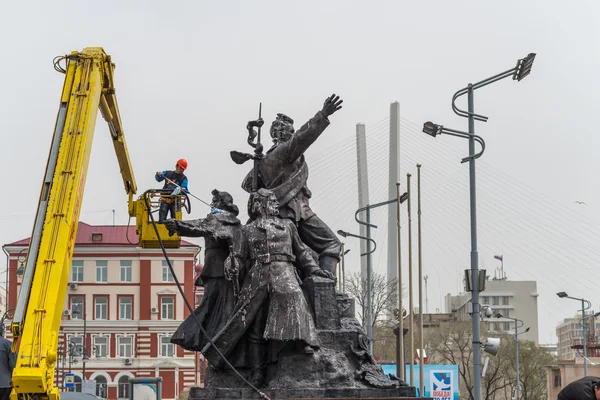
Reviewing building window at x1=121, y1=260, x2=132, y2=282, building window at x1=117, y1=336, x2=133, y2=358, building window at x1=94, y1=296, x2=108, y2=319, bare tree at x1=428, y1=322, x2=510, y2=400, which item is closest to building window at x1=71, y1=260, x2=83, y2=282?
building window at x1=94, y1=296, x2=108, y2=319

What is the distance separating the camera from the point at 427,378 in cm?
4462

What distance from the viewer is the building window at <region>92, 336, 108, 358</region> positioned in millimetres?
94750

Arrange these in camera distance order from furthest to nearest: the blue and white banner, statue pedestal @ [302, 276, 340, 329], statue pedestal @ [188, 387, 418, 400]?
the blue and white banner, statue pedestal @ [302, 276, 340, 329], statue pedestal @ [188, 387, 418, 400]

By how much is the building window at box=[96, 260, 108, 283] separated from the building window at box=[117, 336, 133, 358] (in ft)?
16.4

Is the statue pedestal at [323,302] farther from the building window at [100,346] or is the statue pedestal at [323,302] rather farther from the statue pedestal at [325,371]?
the building window at [100,346]

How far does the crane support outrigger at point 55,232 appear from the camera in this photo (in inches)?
516

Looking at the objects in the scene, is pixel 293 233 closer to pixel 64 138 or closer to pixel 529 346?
pixel 64 138

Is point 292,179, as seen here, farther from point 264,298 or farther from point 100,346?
point 100,346

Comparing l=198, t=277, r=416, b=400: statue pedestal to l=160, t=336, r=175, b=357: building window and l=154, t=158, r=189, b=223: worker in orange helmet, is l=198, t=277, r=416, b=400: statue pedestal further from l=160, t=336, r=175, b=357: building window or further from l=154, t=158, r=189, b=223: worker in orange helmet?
l=160, t=336, r=175, b=357: building window

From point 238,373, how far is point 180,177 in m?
4.52

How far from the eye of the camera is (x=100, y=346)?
95312 millimetres

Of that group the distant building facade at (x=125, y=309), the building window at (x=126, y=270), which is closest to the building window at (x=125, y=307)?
the distant building facade at (x=125, y=309)

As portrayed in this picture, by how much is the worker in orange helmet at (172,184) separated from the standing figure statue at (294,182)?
4.84 ft

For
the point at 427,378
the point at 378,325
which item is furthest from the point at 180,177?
the point at 378,325
